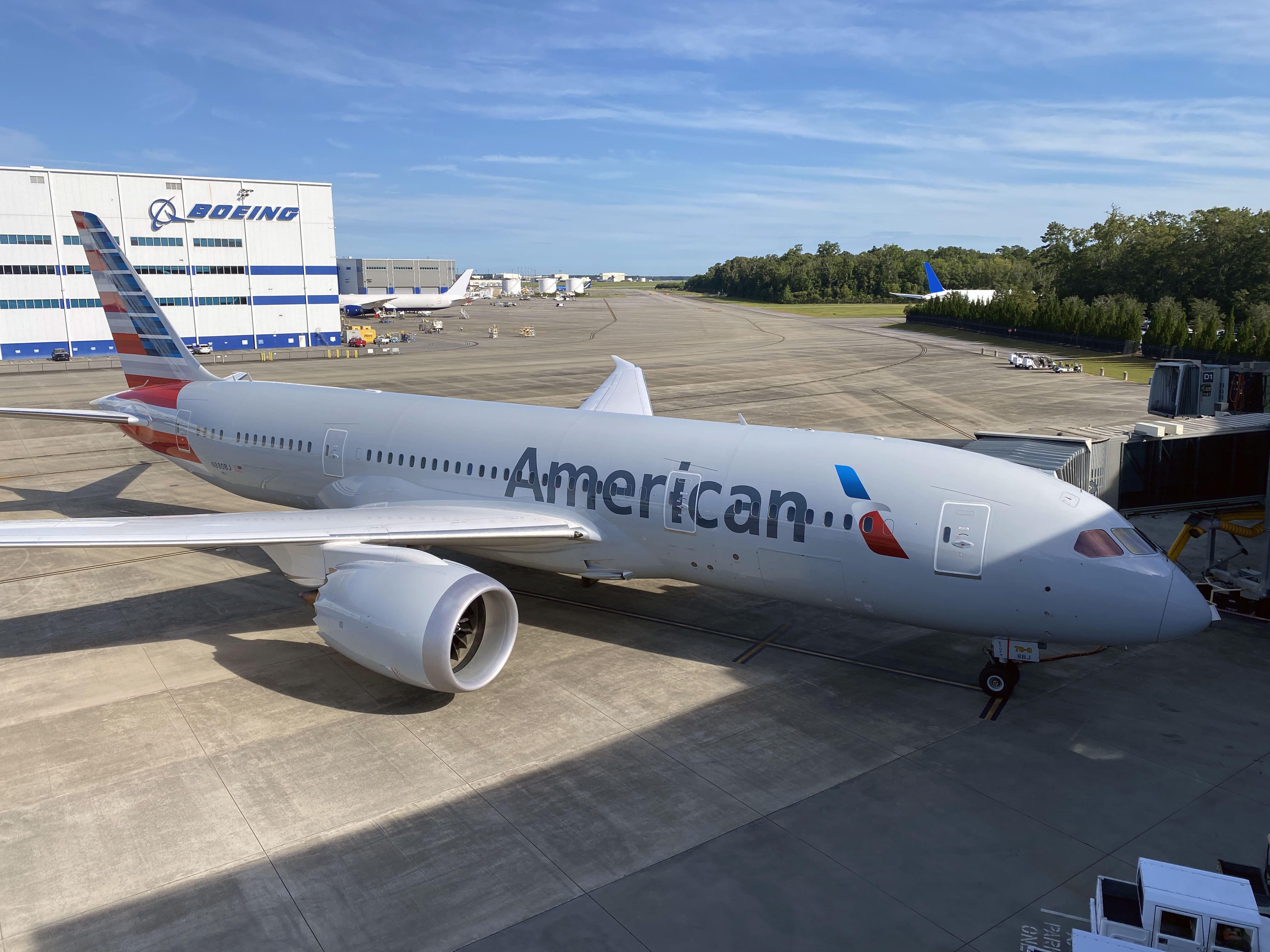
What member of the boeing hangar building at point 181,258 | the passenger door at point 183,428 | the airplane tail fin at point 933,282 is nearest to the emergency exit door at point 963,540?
the passenger door at point 183,428

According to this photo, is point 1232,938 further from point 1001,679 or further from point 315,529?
point 315,529

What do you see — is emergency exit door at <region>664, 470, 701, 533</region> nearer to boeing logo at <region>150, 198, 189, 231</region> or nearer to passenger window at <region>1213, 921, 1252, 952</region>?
passenger window at <region>1213, 921, 1252, 952</region>

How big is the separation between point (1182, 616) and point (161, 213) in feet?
281

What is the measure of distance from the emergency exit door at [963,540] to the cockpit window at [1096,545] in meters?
1.31

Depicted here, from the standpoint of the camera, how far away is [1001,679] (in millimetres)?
13992

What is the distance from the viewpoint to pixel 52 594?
19.5m

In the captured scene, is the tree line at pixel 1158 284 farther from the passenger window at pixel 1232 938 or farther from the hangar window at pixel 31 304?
the hangar window at pixel 31 304

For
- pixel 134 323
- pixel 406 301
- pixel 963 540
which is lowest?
pixel 963 540

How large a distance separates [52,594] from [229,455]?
5.06 m

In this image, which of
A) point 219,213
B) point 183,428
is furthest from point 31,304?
point 183,428

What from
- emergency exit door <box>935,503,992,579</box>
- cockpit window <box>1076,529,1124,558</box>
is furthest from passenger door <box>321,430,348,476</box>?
cockpit window <box>1076,529,1124,558</box>

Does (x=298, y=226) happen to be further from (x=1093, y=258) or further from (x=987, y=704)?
(x=1093, y=258)

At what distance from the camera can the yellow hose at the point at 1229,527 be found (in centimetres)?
1762

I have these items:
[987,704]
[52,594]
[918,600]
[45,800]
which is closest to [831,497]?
[918,600]
